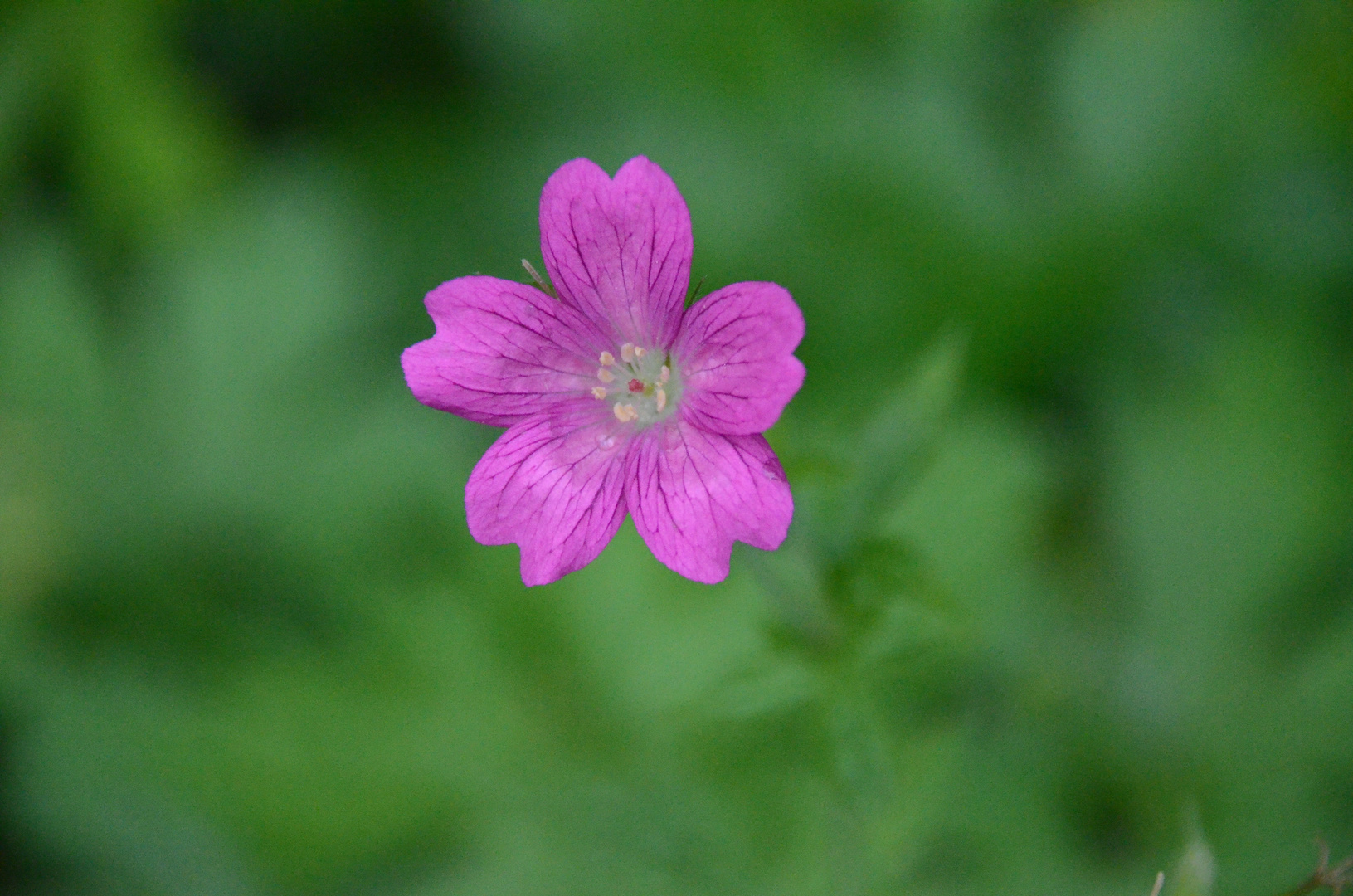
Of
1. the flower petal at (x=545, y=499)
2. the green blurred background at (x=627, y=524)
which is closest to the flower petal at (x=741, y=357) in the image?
the flower petal at (x=545, y=499)

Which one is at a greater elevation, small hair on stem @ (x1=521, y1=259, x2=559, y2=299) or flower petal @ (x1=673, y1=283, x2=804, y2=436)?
small hair on stem @ (x1=521, y1=259, x2=559, y2=299)

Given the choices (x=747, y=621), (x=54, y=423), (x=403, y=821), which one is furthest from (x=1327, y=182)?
(x=54, y=423)

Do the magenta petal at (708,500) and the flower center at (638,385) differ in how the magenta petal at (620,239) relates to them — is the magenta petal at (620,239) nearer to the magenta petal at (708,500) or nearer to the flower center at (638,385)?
the flower center at (638,385)

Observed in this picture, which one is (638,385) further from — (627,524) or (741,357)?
(627,524)

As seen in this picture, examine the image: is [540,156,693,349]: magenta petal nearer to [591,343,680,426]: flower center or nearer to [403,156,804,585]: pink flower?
[403,156,804,585]: pink flower

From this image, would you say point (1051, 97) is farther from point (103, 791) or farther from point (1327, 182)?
point (103, 791)

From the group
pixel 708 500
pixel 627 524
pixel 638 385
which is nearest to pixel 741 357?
pixel 708 500

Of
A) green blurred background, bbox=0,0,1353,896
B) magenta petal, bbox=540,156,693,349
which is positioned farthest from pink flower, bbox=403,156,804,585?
green blurred background, bbox=0,0,1353,896
